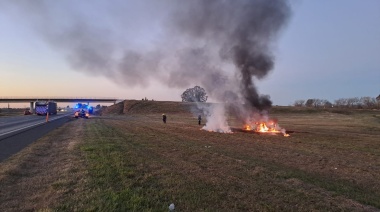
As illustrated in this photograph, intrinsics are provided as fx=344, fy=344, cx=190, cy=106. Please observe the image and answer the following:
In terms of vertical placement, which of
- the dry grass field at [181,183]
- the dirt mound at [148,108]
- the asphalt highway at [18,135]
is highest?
the dirt mound at [148,108]

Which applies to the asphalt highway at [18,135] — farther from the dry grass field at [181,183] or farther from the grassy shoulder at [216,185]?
the grassy shoulder at [216,185]

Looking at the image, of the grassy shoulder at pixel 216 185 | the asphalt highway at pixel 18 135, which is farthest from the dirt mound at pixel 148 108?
the grassy shoulder at pixel 216 185

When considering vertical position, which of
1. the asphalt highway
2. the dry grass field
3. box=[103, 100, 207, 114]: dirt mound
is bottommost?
the asphalt highway

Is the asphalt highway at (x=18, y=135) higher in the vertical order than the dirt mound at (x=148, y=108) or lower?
lower

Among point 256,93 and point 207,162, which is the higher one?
point 256,93

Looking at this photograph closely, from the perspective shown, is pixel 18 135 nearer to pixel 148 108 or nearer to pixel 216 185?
pixel 216 185

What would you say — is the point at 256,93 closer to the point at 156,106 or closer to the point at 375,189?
the point at 375,189

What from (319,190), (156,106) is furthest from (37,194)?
(156,106)

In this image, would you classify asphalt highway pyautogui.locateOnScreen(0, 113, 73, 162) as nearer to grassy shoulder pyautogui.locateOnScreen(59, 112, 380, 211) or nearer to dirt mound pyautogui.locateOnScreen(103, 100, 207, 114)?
grassy shoulder pyautogui.locateOnScreen(59, 112, 380, 211)

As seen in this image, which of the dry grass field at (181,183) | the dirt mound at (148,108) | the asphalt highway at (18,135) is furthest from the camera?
the dirt mound at (148,108)

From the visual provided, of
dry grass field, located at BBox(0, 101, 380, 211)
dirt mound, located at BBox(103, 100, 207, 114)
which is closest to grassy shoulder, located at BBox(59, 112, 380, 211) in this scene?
dry grass field, located at BBox(0, 101, 380, 211)

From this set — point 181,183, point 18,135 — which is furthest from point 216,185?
point 18,135

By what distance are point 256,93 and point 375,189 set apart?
23434 millimetres

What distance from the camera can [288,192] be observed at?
788 centimetres
